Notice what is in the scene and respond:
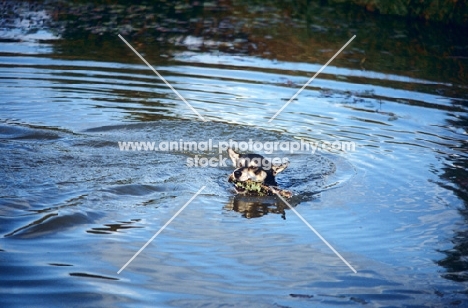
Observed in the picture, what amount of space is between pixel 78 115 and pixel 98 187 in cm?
306

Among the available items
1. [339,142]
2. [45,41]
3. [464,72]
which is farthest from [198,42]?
[339,142]

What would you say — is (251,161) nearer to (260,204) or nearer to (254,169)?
(254,169)

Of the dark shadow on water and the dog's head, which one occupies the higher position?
the dog's head

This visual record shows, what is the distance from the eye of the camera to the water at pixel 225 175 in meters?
5.77

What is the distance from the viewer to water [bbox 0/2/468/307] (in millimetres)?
5773

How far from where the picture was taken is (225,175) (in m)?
8.59

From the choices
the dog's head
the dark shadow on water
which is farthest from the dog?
the dark shadow on water

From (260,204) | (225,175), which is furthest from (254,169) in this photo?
(225,175)

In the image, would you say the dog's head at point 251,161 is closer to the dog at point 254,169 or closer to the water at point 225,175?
the dog at point 254,169

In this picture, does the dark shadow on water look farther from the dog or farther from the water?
the dog

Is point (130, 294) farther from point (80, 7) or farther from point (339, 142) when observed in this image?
point (80, 7)

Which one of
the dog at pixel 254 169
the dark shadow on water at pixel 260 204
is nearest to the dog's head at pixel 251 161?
the dog at pixel 254 169

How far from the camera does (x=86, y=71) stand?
1288 centimetres

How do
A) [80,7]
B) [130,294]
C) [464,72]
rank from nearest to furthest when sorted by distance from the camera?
[130,294] < [464,72] < [80,7]
